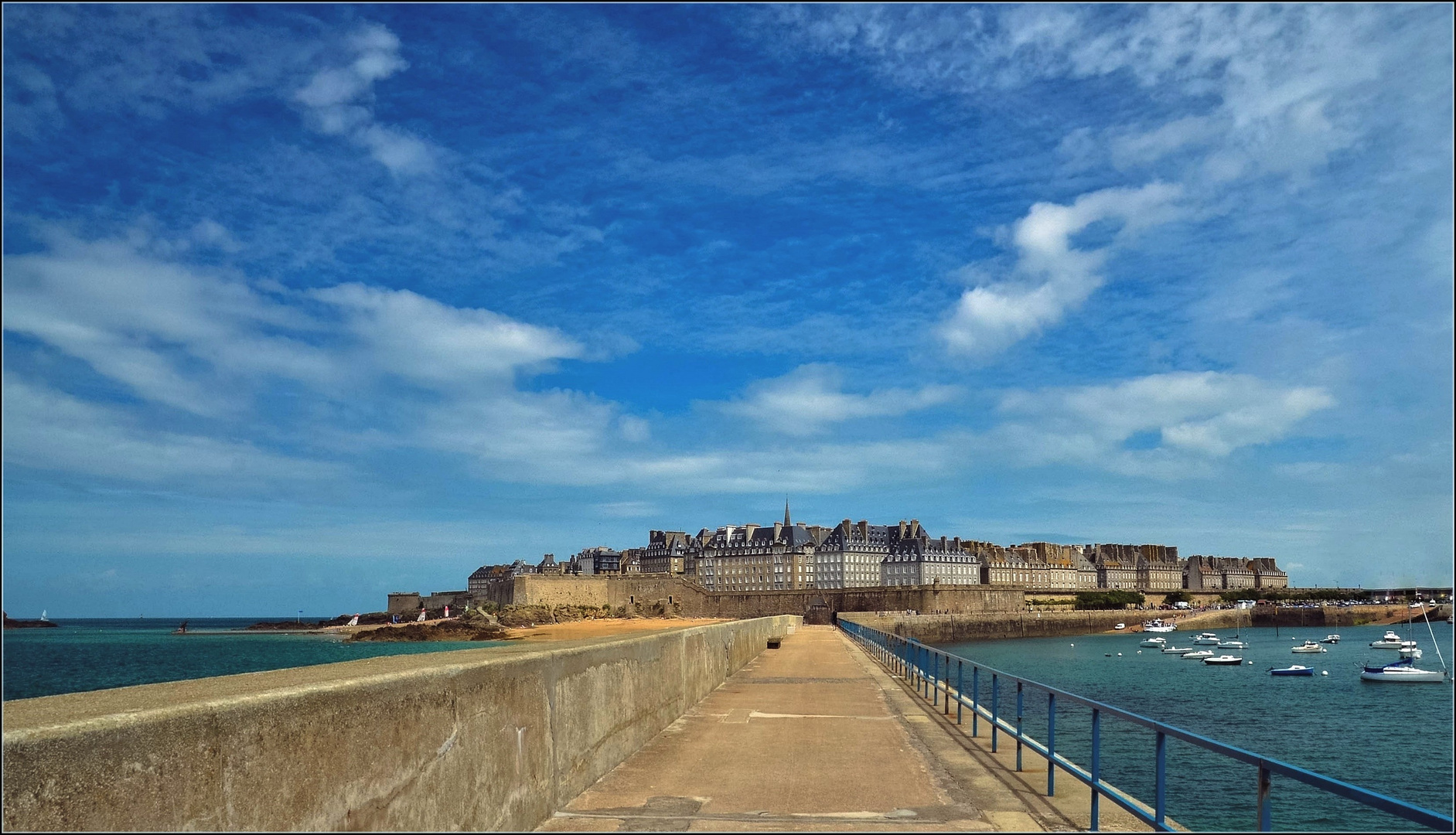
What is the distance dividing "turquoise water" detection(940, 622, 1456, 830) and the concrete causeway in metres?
1.28

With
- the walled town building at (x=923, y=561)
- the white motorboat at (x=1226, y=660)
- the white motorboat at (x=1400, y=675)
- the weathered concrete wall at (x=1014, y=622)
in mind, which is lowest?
the weathered concrete wall at (x=1014, y=622)

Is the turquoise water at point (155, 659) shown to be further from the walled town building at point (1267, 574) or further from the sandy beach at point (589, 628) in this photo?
the walled town building at point (1267, 574)

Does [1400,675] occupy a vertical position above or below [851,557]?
below

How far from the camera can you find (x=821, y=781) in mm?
8773

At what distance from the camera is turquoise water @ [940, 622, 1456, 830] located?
60.1ft

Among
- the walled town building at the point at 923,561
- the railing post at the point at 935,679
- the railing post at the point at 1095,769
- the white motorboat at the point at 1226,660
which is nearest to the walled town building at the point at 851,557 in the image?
the walled town building at the point at 923,561

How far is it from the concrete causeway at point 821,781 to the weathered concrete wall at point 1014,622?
6779 centimetres

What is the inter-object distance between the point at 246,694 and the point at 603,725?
4988 millimetres

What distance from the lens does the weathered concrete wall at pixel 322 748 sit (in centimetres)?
314

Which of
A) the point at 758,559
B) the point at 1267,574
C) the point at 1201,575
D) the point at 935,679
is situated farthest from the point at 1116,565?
the point at 935,679

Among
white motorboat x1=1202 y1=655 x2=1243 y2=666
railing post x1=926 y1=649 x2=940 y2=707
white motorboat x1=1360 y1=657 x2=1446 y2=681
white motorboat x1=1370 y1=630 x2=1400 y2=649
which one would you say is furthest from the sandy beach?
railing post x1=926 y1=649 x2=940 y2=707

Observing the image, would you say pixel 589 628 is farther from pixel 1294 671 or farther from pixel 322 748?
pixel 322 748

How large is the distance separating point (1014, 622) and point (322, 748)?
364 feet

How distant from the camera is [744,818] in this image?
7.16m
